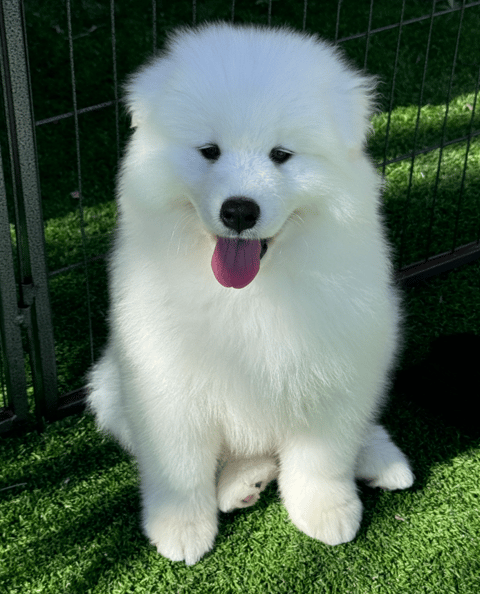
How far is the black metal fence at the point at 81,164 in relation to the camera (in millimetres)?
2365

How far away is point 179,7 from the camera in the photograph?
17.4 feet

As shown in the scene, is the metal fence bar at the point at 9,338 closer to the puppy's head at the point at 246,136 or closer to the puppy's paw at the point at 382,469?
the puppy's head at the point at 246,136

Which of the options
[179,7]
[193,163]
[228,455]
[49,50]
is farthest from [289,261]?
[179,7]

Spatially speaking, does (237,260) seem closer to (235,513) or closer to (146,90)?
(146,90)

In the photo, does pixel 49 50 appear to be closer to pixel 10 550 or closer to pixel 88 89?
pixel 88 89

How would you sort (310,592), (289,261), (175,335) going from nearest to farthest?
1. (289,261)
2. (175,335)
3. (310,592)

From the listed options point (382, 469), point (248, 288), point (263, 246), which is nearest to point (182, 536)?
point (382, 469)

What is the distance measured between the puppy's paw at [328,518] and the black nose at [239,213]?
39.8 inches

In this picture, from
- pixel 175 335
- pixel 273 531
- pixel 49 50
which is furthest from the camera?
pixel 49 50

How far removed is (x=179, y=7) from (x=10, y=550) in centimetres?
399

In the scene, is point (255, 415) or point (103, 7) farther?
point (103, 7)

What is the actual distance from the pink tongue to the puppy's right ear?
35 centimetres

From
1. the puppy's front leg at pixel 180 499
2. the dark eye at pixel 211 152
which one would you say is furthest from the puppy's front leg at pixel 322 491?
the dark eye at pixel 211 152

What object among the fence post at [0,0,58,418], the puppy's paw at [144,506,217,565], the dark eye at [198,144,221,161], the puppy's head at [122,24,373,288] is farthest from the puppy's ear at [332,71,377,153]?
the puppy's paw at [144,506,217,565]
